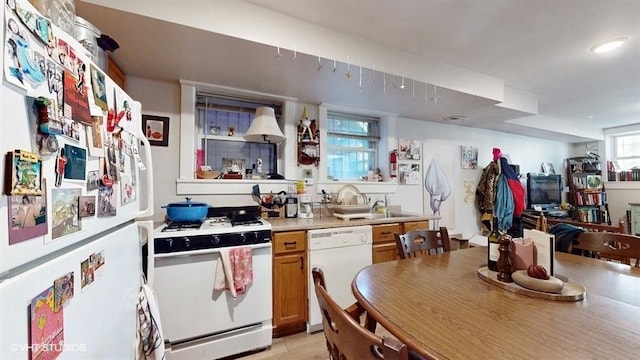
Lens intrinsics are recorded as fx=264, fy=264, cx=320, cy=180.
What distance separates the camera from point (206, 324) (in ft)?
5.82

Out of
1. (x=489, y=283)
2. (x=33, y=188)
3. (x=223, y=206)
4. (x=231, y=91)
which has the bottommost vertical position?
(x=489, y=283)

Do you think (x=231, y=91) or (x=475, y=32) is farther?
(x=231, y=91)

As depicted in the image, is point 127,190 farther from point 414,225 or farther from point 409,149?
point 409,149

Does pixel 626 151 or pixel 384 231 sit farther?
pixel 626 151

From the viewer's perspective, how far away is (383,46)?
2.19 m

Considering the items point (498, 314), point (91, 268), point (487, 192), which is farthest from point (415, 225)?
point (91, 268)

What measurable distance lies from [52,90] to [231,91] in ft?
7.10

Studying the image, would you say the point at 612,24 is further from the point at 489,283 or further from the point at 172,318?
the point at 172,318

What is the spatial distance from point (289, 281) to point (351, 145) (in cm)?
187

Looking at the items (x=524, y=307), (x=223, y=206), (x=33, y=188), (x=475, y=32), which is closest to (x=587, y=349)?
(x=524, y=307)

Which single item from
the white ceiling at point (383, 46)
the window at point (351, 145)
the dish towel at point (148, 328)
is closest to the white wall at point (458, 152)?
the window at point (351, 145)

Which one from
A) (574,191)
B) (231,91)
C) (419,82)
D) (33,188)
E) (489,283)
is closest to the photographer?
(33,188)

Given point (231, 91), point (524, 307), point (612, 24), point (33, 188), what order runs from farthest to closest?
point (231, 91), point (612, 24), point (524, 307), point (33, 188)

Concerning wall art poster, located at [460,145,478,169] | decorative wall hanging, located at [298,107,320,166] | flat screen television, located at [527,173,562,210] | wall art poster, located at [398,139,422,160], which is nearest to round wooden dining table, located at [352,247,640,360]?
decorative wall hanging, located at [298,107,320,166]
